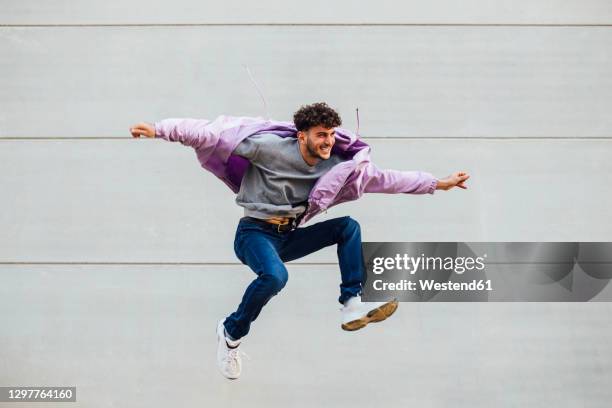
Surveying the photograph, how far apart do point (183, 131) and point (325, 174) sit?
0.60 meters

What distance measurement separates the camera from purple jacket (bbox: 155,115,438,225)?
3594mm

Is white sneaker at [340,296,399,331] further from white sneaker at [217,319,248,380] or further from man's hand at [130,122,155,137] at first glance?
man's hand at [130,122,155,137]

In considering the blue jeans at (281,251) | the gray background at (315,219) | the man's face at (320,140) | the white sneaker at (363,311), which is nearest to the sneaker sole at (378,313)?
the white sneaker at (363,311)

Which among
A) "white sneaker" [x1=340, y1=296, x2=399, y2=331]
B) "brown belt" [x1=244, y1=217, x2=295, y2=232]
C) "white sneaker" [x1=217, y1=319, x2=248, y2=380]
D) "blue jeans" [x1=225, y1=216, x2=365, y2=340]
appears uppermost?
"brown belt" [x1=244, y1=217, x2=295, y2=232]

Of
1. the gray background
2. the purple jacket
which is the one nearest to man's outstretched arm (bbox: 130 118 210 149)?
the purple jacket

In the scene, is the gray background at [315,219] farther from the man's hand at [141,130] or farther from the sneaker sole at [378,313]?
the man's hand at [141,130]

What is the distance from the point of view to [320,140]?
360 cm

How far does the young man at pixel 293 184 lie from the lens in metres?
3.64

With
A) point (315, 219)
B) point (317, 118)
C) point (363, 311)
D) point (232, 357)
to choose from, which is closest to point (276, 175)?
point (317, 118)

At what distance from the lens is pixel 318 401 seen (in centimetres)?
A: 498

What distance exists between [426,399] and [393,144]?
141 centimetres

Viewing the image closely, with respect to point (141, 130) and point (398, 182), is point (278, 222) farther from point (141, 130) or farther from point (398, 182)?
point (141, 130)

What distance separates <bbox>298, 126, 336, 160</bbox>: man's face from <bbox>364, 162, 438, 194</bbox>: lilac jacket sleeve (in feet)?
0.79

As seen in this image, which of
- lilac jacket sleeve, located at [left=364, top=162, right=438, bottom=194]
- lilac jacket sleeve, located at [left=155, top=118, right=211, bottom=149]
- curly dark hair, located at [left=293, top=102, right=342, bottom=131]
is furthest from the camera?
lilac jacket sleeve, located at [left=364, top=162, right=438, bottom=194]
